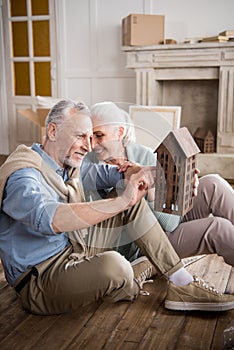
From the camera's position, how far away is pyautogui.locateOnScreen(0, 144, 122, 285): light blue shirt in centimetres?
144

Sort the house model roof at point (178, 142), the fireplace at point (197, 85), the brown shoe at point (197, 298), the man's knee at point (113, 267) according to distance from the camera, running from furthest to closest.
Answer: the fireplace at point (197, 85) < the brown shoe at point (197, 298) < the man's knee at point (113, 267) < the house model roof at point (178, 142)

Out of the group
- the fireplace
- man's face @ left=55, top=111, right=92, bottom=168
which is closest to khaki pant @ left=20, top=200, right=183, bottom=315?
man's face @ left=55, top=111, right=92, bottom=168

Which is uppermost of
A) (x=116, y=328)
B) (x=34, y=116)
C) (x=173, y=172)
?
(x=173, y=172)

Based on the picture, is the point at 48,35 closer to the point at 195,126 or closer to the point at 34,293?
the point at 195,126

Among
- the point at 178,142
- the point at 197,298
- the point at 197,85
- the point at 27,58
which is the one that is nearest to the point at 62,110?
the point at 178,142

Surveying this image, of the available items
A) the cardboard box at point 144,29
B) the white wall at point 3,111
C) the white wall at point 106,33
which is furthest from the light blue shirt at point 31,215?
the white wall at point 3,111

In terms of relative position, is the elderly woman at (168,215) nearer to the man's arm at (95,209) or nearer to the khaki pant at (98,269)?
the khaki pant at (98,269)

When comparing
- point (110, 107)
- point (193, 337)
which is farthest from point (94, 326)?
point (110, 107)

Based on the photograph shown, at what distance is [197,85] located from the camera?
15.2 ft

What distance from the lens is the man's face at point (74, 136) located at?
1.59 meters

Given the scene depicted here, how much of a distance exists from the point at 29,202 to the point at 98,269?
35cm

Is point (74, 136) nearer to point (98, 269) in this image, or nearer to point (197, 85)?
point (98, 269)

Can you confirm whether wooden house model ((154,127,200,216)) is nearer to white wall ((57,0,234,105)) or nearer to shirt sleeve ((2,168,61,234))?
shirt sleeve ((2,168,61,234))

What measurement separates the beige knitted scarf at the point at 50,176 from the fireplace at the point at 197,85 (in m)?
2.75
